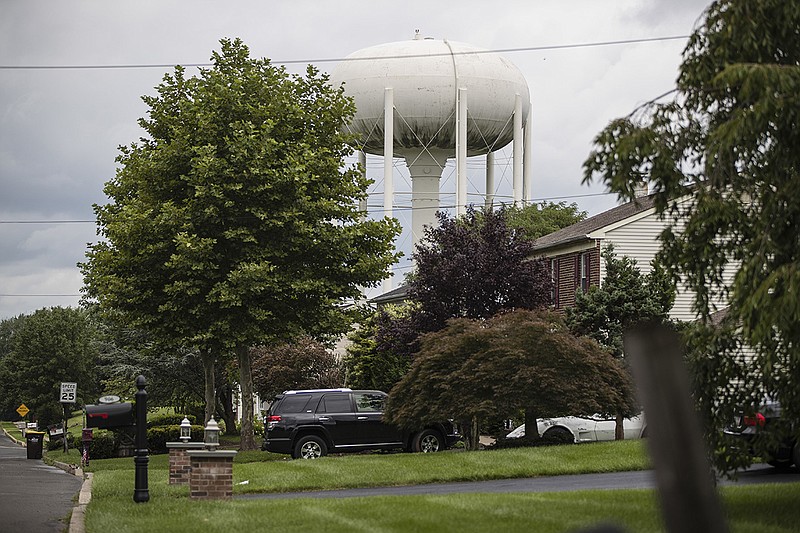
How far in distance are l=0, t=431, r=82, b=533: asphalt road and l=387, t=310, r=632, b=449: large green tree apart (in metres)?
7.95

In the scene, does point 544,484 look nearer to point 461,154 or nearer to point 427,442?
point 427,442

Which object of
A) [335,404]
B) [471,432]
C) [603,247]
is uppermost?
[603,247]

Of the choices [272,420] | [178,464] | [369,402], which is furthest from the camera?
[369,402]

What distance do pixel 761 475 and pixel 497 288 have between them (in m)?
14.6

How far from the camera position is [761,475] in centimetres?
1844

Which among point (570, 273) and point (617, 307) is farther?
point (570, 273)

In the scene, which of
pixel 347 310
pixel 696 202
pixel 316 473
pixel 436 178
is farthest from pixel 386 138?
pixel 696 202

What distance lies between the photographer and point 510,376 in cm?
2586

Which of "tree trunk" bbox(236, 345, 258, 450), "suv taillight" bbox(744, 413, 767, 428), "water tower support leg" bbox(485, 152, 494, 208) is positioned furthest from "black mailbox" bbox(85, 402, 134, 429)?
"water tower support leg" bbox(485, 152, 494, 208)

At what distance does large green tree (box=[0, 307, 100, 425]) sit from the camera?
7950 cm

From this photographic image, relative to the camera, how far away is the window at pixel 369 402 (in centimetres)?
2741

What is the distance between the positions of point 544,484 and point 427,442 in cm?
937

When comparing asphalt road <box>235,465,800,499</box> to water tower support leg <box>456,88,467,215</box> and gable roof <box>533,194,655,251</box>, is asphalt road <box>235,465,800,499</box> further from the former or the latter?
water tower support leg <box>456,88,467,215</box>

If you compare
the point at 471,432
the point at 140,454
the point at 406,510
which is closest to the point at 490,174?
the point at 471,432
